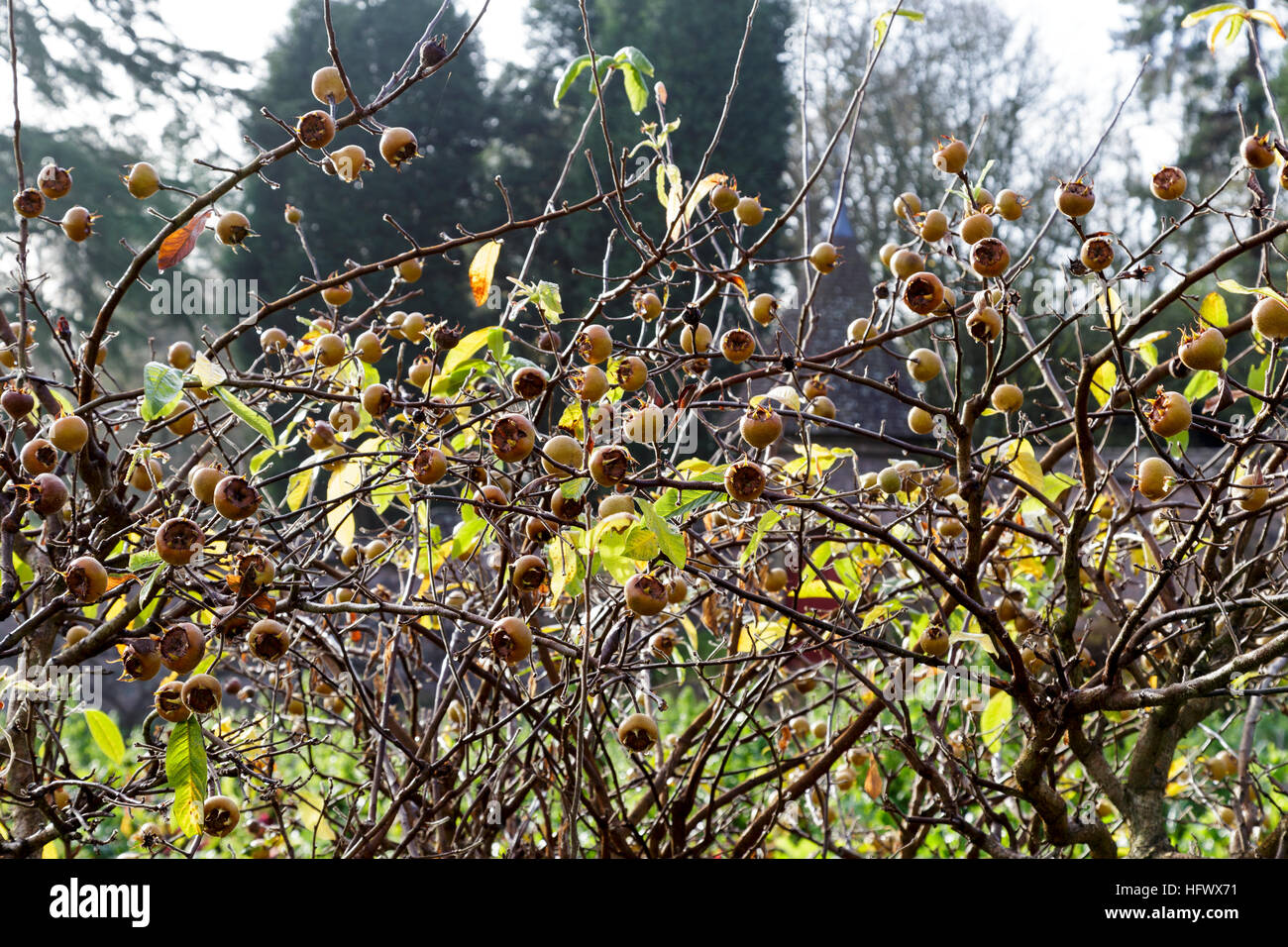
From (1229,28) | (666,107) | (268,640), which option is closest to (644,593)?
(268,640)

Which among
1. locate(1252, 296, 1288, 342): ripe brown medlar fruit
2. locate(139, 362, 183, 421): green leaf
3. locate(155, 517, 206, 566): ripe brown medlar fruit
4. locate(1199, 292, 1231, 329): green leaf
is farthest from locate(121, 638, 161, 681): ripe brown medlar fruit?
locate(1199, 292, 1231, 329): green leaf

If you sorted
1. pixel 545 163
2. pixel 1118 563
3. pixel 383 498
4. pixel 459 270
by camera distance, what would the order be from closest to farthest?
pixel 383 498 < pixel 1118 563 < pixel 459 270 < pixel 545 163

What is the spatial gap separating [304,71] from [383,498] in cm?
1397

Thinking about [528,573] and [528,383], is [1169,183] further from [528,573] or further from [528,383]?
[528,573]

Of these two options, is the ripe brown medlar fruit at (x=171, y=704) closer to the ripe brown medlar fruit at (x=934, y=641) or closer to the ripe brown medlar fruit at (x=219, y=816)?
the ripe brown medlar fruit at (x=219, y=816)

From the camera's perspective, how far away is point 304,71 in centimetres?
1378

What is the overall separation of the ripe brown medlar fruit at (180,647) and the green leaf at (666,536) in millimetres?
546

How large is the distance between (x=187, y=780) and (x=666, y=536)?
658mm

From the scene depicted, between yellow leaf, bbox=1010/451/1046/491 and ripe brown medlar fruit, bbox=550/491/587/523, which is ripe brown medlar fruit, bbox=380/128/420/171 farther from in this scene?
yellow leaf, bbox=1010/451/1046/491

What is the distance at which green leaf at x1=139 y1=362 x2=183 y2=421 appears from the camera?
1.06 meters

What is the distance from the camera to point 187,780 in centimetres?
120
